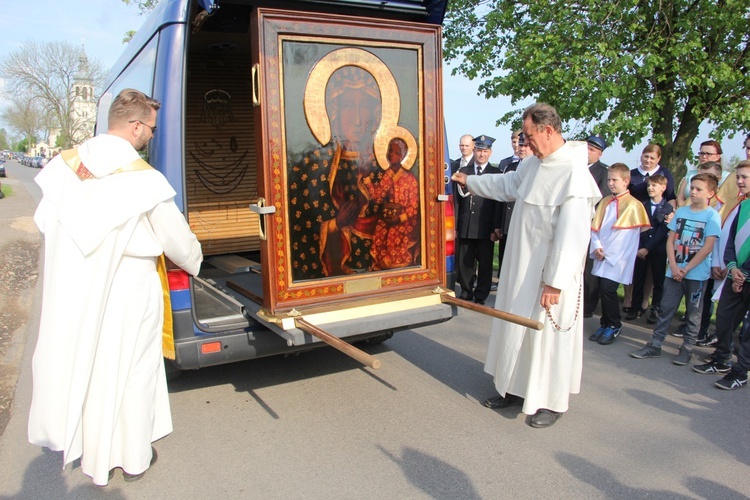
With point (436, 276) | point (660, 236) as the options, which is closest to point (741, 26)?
point (660, 236)

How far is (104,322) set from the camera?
9.42ft

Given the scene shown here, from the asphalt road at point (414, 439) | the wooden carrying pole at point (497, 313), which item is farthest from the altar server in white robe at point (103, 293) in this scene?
the wooden carrying pole at point (497, 313)

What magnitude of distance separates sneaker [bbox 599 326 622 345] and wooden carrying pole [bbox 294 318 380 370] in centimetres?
326

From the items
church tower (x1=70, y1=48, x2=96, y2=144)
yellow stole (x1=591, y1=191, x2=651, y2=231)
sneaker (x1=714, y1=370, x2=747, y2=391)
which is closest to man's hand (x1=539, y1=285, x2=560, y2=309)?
sneaker (x1=714, y1=370, x2=747, y2=391)

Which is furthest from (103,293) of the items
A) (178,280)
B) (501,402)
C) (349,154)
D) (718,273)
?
(718,273)

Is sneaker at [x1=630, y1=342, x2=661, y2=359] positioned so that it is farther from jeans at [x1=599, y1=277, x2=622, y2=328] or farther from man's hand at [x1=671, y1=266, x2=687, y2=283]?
man's hand at [x1=671, y1=266, x2=687, y2=283]

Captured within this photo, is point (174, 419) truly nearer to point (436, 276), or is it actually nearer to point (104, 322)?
point (104, 322)

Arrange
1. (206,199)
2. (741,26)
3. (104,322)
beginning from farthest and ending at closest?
1. (741,26)
2. (206,199)
3. (104,322)

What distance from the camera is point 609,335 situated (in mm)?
5492

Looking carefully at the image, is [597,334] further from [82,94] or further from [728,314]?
[82,94]

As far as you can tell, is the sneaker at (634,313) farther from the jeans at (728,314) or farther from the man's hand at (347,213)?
the man's hand at (347,213)

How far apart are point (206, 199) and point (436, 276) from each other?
3.94 meters

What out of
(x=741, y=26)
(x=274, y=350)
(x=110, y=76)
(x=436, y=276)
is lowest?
(x=274, y=350)

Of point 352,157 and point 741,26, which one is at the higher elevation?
point 741,26
